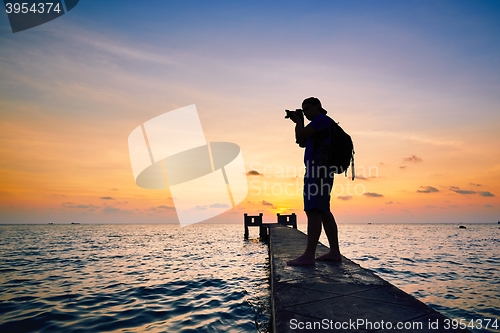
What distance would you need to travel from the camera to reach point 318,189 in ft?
12.3

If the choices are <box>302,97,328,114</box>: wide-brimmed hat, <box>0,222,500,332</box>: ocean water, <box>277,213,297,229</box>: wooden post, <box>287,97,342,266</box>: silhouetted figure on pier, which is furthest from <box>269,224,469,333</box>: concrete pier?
<box>277,213,297,229</box>: wooden post

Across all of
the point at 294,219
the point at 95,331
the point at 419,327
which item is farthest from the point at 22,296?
the point at 294,219

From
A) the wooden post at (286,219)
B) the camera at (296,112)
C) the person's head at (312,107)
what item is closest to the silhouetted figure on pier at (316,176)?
the camera at (296,112)

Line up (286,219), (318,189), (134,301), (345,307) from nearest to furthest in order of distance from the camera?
(345,307), (318,189), (134,301), (286,219)

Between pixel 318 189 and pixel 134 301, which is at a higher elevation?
pixel 318 189

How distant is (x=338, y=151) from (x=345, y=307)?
2113 millimetres

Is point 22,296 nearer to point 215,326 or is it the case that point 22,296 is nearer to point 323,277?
point 215,326

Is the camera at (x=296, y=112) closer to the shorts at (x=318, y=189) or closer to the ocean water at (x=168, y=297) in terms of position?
the shorts at (x=318, y=189)

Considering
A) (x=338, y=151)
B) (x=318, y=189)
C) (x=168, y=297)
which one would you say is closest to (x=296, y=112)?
(x=338, y=151)

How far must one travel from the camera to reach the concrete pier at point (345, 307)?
1.86 m

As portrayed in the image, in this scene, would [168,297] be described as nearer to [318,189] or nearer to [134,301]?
[134,301]

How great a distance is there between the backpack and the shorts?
0.15 metres

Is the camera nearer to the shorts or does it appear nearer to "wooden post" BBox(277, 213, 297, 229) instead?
the shorts

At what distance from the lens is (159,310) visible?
5.41m
